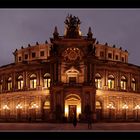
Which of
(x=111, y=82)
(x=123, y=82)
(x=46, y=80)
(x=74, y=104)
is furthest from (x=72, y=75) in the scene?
(x=123, y=82)

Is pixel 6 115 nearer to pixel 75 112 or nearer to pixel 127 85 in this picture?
pixel 75 112

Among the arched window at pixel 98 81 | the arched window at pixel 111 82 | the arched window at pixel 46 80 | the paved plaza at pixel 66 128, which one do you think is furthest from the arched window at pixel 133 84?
the paved plaza at pixel 66 128

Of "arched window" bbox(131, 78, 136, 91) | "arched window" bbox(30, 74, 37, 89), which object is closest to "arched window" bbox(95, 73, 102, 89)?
"arched window" bbox(131, 78, 136, 91)

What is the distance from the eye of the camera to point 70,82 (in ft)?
236

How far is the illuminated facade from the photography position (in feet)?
233

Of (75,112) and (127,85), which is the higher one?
(127,85)

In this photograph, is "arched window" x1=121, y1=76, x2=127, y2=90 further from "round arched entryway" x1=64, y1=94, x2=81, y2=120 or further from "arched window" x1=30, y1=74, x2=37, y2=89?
"arched window" x1=30, y1=74, x2=37, y2=89

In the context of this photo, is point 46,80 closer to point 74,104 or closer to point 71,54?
point 71,54

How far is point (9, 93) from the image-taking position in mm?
83688

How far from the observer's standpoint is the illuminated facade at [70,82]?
7112cm

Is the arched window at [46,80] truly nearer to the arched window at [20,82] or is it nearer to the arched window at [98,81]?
the arched window at [20,82]

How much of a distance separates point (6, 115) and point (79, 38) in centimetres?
2582
